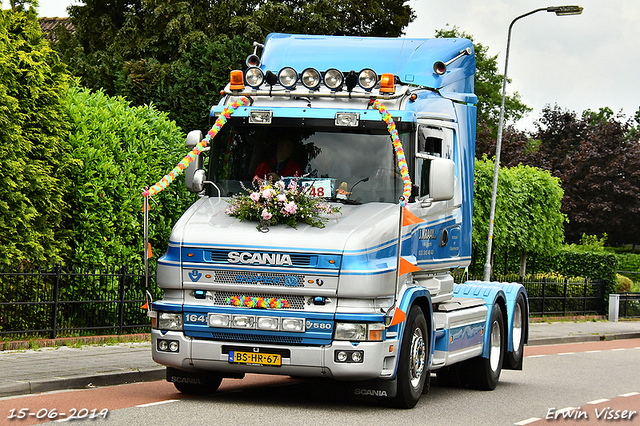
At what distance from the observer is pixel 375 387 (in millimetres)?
9172

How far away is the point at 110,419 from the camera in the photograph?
326 inches

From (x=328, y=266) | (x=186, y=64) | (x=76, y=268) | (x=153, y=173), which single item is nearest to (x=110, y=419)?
(x=328, y=266)

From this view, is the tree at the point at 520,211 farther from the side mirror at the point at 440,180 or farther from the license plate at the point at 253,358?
the license plate at the point at 253,358

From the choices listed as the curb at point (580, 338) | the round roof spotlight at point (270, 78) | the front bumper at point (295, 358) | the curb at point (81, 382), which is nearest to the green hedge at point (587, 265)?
the curb at point (580, 338)

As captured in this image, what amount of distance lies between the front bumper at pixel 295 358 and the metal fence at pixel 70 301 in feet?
16.0

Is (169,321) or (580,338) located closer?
(169,321)

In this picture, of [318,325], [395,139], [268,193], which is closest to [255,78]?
[268,193]

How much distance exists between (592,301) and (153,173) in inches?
840

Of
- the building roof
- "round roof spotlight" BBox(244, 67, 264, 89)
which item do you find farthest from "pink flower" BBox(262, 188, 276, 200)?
the building roof

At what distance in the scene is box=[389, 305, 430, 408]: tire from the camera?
9266 millimetres

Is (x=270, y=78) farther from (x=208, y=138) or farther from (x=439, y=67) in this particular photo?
(x=439, y=67)

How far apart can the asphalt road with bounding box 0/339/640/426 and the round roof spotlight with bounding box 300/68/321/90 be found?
3307 millimetres

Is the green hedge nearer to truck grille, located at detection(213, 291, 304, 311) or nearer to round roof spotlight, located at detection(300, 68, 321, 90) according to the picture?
round roof spotlight, located at detection(300, 68, 321, 90)

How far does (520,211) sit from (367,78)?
23269 mm
